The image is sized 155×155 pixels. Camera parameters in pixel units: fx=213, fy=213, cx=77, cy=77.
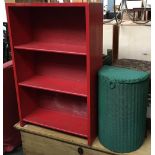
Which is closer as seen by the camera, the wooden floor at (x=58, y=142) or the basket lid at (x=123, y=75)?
the basket lid at (x=123, y=75)

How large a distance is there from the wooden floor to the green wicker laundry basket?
0.07 metres

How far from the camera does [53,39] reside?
2.01 m

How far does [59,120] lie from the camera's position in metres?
2.09

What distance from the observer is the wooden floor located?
174cm

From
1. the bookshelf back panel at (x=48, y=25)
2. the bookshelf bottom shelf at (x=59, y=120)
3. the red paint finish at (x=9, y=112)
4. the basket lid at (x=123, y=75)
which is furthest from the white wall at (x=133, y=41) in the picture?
the red paint finish at (x=9, y=112)

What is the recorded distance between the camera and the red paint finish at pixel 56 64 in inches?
67.4

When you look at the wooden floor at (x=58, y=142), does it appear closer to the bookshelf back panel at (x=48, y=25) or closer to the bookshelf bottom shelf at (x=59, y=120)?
the bookshelf bottom shelf at (x=59, y=120)

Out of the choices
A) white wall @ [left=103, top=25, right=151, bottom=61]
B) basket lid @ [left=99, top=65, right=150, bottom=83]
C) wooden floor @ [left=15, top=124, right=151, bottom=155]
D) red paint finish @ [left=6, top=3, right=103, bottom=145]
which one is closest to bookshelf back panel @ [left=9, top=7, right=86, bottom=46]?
red paint finish @ [left=6, top=3, right=103, bottom=145]

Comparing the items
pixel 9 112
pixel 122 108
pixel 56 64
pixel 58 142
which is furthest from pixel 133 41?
pixel 9 112

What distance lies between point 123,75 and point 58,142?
0.88m

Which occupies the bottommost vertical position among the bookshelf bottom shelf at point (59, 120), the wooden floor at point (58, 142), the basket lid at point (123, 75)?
the wooden floor at point (58, 142)

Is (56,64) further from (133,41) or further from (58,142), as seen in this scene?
(133,41)

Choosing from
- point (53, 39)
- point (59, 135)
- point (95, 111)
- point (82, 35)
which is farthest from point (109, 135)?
point (53, 39)

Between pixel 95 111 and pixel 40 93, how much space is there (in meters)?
0.76
